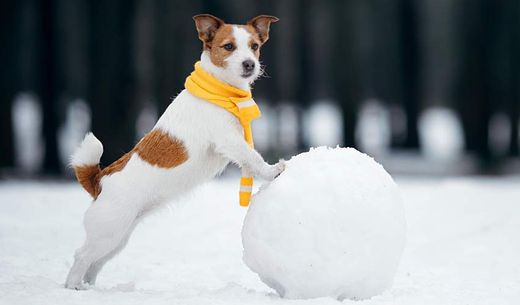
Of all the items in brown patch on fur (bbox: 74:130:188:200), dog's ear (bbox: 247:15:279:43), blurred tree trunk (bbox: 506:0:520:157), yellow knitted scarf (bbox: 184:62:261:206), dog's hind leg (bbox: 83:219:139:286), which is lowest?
blurred tree trunk (bbox: 506:0:520:157)

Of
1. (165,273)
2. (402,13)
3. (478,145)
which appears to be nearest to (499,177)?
(478,145)

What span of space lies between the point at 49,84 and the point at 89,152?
28.3ft

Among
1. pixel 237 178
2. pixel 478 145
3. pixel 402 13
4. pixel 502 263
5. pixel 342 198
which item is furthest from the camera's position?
pixel 402 13

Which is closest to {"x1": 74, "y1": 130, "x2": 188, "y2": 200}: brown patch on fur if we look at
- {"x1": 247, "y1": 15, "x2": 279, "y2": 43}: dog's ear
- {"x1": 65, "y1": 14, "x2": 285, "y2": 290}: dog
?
{"x1": 65, "y1": 14, "x2": 285, "y2": 290}: dog

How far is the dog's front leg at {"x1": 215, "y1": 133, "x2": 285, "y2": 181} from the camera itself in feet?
20.4

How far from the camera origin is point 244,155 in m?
6.25

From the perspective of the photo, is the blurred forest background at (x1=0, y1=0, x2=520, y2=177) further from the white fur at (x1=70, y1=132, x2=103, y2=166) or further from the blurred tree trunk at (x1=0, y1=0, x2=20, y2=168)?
the white fur at (x1=70, y1=132, x2=103, y2=166)

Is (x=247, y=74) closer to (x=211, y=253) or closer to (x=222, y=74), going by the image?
(x=222, y=74)

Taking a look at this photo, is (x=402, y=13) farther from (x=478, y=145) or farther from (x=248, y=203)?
(x=248, y=203)

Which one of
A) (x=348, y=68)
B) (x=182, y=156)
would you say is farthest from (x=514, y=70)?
(x=182, y=156)

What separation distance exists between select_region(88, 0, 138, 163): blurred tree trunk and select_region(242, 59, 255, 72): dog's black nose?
8252 mm

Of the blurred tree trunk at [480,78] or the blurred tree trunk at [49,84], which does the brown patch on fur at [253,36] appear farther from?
the blurred tree trunk at [480,78]

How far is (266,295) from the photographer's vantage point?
6121 millimetres

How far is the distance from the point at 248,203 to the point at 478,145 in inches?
472
